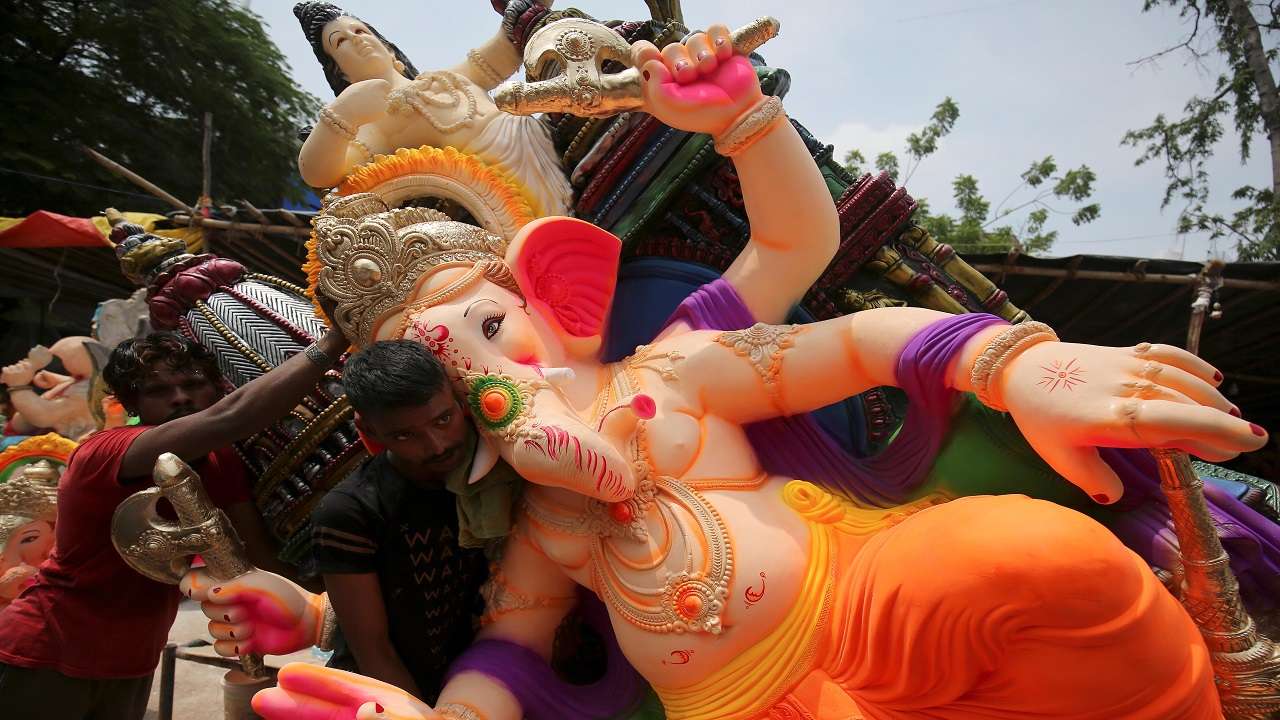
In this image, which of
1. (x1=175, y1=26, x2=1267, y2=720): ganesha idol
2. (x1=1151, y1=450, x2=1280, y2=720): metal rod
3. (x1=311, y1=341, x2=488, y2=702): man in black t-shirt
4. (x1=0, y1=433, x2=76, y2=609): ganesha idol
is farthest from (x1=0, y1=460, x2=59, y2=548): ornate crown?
(x1=1151, y1=450, x2=1280, y2=720): metal rod

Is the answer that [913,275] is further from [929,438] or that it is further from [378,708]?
[378,708]

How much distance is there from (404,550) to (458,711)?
34cm

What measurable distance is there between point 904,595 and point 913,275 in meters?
0.84

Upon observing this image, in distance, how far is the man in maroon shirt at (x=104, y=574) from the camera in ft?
6.22

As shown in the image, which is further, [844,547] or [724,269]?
[724,269]

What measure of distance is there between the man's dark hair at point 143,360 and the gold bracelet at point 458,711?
115cm

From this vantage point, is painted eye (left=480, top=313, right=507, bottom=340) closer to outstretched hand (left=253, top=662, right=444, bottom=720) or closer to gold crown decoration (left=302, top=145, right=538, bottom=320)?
gold crown decoration (left=302, top=145, right=538, bottom=320)

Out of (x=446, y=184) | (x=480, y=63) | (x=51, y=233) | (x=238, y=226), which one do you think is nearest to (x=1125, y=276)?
(x=480, y=63)

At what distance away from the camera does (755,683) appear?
4.52 ft

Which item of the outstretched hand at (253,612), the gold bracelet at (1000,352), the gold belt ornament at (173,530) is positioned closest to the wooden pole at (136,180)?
the gold belt ornament at (173,530)

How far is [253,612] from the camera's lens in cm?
163

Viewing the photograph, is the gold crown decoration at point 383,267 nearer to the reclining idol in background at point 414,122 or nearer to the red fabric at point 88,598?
the reclining idol in background at point 414,122

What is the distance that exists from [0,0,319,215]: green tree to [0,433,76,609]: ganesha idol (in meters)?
7.57

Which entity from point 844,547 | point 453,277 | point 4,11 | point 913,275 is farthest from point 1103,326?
point 4,11
